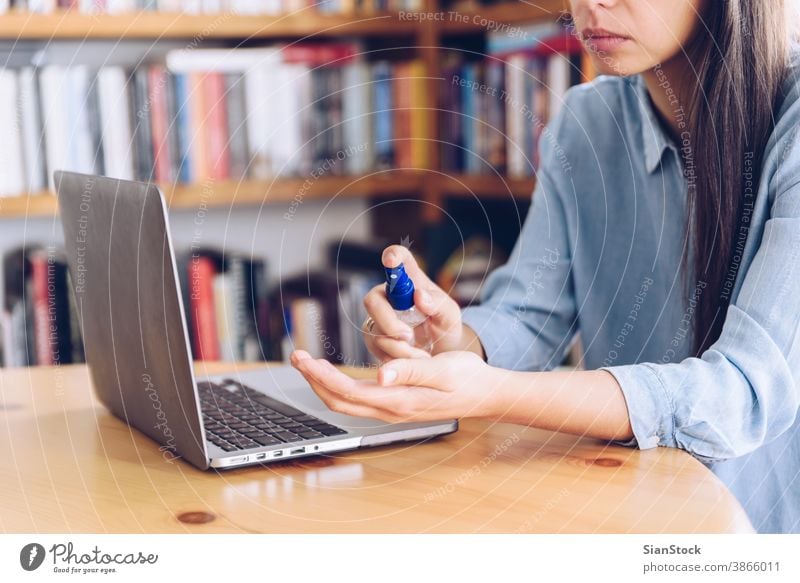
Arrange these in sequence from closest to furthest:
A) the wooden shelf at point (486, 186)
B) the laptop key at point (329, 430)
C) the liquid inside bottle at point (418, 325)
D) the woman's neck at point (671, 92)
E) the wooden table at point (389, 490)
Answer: the wooden table at point (389, 490) < the laptop key at point (329, 430) < the liquid inside bottle at point (418, 325) < the woman's neck at point (671, 92) < the wooden shelf at point (486, 186)

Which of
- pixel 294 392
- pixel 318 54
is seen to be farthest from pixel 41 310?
pixel 294 392

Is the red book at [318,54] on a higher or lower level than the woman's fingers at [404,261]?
higher

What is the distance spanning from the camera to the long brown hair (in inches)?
32.4

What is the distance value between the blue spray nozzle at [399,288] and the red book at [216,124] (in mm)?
967

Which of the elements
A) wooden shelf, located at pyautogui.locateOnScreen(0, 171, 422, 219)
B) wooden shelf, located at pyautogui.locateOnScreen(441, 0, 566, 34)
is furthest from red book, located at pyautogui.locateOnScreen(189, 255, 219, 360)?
wooden shelf, located at pyautogui.locateOnScreen(441, 0, 566, 34)

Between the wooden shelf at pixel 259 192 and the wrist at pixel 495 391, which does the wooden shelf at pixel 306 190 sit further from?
the wrist at pixel 495 391

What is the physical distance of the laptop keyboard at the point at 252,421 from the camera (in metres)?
0.69

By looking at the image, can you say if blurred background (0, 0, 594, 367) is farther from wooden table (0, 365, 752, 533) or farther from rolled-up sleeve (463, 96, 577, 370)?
wooden table (0, 365, 752, 533)

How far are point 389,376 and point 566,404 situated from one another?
0.49 feet

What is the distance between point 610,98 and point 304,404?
0.51 metres

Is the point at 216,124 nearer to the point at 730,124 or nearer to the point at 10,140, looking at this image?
the point at 10,140

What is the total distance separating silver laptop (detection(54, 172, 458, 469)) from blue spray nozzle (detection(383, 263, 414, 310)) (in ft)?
0.32

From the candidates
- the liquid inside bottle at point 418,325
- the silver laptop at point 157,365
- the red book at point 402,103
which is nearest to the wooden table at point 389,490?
the silver laptop at point 157,365
